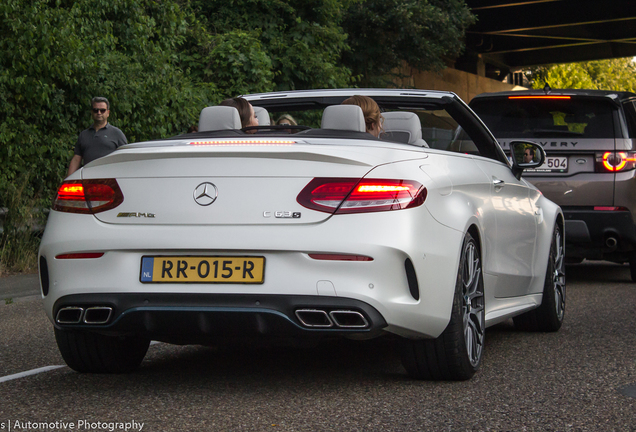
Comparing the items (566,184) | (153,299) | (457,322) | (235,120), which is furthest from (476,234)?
(566,184)

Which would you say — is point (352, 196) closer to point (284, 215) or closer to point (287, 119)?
point (284, 215)

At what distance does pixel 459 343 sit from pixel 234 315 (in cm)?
112

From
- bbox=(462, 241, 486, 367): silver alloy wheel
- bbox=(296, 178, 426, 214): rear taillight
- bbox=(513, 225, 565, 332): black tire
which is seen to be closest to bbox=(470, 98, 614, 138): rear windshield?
bbox=(513, 225, 565, 332): black tire

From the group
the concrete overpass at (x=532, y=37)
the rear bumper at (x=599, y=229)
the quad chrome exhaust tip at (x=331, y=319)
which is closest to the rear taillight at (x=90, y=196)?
the quad chrome exhaust tip at (x=331, y=319)

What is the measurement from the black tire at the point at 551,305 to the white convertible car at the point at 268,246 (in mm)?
1881

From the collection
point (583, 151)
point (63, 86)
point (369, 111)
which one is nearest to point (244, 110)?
point (369, 111)

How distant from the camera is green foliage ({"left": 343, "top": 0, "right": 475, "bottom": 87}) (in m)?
21.8

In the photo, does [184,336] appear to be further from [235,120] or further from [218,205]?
[235,120]

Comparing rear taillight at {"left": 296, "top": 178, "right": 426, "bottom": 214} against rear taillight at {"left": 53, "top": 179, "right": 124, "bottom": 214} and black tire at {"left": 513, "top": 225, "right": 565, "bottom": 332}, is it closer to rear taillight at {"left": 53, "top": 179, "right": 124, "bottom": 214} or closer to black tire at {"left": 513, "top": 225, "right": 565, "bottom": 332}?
rear taillight at {"left": 53, "top": 179, "right": 124, "bottom": 214}

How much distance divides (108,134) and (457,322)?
711cm

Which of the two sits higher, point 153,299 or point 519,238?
point 153,299

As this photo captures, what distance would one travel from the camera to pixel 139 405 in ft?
14.3

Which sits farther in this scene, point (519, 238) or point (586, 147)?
point (586, 147)

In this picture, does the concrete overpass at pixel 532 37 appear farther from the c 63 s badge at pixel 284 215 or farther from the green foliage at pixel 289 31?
the c 63 s badge at pixel 284 215
